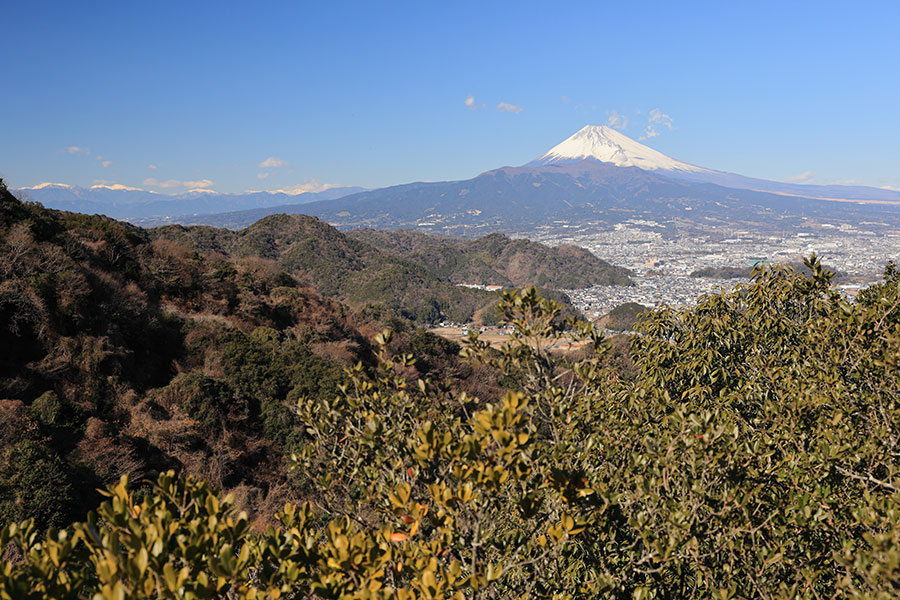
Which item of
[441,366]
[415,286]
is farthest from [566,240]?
[441,366]

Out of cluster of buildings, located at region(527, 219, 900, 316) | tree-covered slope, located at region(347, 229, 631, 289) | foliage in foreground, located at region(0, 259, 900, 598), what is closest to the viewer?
foliage in foreground, located at region(0, 259, 900, 598)

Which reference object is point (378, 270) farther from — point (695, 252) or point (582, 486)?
point (695, 252)

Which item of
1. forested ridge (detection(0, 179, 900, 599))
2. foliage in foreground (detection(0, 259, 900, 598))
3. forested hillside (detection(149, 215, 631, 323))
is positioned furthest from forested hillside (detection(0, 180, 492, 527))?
forested hillside (detection(149, 215, 631, 323))

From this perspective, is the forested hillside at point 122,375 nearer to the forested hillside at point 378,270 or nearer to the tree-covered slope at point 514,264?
the forested hillside at point 378,270

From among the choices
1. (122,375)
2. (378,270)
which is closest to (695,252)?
(378,270)

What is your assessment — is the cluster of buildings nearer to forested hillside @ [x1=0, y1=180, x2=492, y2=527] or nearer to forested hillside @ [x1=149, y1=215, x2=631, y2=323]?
forested hillside @ [x1=149, y1=215, x2=631, y2=323]
